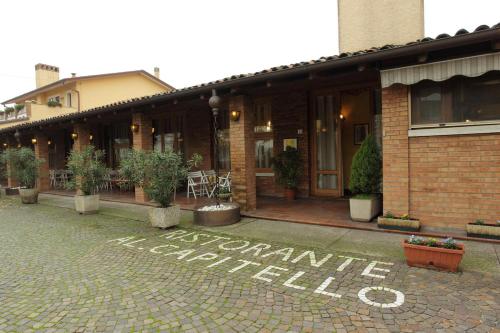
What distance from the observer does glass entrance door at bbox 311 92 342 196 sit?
8.23 metres

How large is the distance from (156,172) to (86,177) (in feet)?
10.2

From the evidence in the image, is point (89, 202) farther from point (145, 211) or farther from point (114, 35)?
point (114, 35)

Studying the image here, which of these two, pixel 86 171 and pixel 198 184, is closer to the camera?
pixel 86 171

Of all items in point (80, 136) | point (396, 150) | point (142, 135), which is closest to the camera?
point (396, 150)

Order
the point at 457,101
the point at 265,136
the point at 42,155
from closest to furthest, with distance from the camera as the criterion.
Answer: the point at 457,101 → the point at 265,136 → the point at 42,155

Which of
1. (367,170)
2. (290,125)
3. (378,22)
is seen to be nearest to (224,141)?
(290,125)

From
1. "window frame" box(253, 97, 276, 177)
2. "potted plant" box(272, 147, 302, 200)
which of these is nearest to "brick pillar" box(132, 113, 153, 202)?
"window frame" box(253, 97, 276, 177)

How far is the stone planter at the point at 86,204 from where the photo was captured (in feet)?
26.5

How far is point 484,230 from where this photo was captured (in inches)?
179

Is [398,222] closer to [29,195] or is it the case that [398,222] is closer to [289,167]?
[289,167]

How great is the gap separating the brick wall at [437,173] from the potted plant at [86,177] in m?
6.83

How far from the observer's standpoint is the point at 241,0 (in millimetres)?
15719

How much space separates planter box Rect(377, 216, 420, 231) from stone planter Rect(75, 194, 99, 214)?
6.85 metres

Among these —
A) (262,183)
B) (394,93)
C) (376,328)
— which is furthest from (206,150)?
(376,328)
